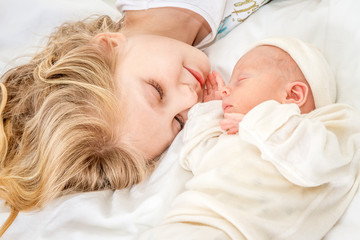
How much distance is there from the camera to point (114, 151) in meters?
1.03

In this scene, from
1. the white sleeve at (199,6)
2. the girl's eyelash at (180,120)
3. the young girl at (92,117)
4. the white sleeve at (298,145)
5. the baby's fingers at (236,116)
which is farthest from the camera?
the white sleeve at (199,6)

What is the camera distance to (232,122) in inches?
35.0

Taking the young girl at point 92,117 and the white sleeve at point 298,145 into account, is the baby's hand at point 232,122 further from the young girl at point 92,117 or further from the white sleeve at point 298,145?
the young girl at point 92,117

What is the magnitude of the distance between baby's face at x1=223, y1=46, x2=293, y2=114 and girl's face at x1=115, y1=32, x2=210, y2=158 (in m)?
0.15

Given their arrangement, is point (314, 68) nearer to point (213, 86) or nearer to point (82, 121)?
point (213, 86)

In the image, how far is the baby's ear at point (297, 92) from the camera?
93cm

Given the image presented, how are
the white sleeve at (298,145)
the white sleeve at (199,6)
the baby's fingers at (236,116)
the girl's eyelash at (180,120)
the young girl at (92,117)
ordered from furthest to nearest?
the white sleeve at (199,6) < the girl's eyelash at (180,120) < the young girl at (92,117) < the baby's fingers at (236,116) < the white sleeve at (298,145)

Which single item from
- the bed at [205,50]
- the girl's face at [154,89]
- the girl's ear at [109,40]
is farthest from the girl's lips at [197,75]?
the girl's ear at [109,40]

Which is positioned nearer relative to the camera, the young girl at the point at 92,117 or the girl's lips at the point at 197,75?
the young girl at the point at 92,117

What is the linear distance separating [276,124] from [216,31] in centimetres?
75

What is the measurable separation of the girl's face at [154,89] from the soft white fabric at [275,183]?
24 cm

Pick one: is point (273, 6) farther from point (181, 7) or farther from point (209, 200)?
point (209, 200)

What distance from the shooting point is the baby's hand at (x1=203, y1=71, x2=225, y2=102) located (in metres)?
1.15

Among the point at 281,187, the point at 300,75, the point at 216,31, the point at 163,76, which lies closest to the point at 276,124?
the point at 281,187
